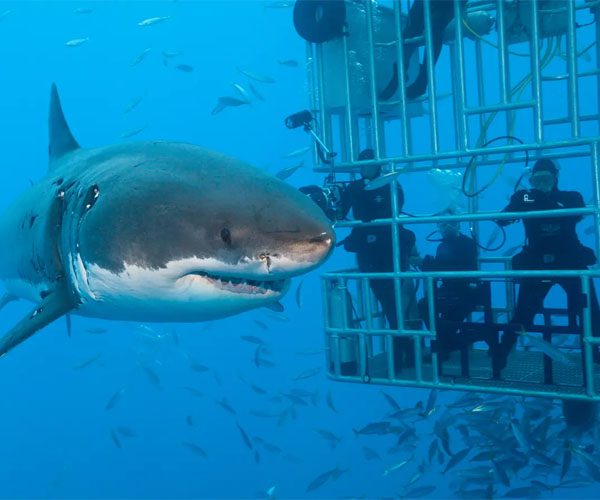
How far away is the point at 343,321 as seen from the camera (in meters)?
4.87

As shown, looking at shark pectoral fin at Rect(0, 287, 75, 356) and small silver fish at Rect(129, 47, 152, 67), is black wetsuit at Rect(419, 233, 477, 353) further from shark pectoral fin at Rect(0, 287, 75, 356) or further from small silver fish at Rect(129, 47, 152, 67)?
small silver fish at Rect(129, 47, 152, 67)

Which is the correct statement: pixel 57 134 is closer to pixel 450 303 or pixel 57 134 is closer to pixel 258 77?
pixel 450 303

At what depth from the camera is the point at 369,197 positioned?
5.52 metres

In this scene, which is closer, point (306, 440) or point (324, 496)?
point (324, 496)

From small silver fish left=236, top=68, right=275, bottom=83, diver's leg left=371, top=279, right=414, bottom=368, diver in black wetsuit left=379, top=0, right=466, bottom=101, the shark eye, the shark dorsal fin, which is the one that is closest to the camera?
the shark eye

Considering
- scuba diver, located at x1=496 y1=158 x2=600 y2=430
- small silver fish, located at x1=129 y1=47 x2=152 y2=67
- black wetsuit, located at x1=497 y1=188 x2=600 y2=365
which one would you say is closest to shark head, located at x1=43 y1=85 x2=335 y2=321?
scuba diver, located at x1=496 y1=158 x2=600 y2=430

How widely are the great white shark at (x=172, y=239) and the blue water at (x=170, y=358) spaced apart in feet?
17.6

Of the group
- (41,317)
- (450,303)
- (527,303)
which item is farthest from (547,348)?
(41,317)

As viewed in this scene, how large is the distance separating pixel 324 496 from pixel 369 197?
1608 centimetres

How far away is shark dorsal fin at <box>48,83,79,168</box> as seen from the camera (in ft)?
15.1

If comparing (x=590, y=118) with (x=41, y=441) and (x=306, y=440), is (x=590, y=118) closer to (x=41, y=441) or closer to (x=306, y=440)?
(x=306, y=440)

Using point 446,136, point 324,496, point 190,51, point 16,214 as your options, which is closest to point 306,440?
point 324,496

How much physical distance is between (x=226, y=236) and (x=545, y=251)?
3.44m

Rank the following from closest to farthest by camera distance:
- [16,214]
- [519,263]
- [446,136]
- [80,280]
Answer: [80,280] < [16,214] < [519,263] < [446,136]
